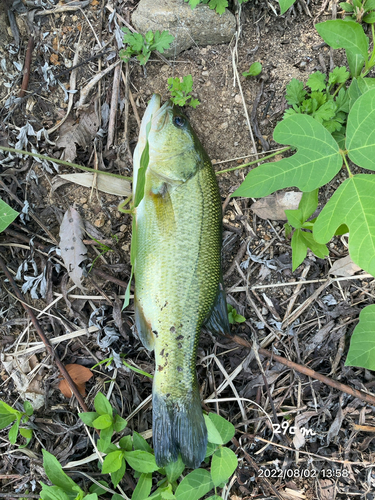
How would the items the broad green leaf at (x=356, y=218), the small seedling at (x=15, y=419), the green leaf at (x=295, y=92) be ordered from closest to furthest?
1. the broad green leaf at (x=356, y=218)
2. the small seedling at (x=15, y=419)
3. the green leaf at (x=295, y=92)

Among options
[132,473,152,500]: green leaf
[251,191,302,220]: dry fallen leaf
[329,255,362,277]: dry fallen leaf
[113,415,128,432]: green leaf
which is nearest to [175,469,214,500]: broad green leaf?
[132,473,152,500]: green leaf

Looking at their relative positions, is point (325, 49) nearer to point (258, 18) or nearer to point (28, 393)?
point (258, 18)

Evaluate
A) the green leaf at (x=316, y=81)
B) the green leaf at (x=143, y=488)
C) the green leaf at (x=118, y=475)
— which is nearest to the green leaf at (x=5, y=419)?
the green leaf at (x=118, y=475)

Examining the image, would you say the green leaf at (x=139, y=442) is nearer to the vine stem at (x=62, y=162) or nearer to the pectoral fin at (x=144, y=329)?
the pectoral fin at (x=144, y=329)

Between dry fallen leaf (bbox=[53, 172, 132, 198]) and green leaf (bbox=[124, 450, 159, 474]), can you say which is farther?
dry fallen leaf (bbox=[53, 172, 132, 198])

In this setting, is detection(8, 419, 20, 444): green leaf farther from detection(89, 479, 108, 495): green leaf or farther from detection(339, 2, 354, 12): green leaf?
detection(339, 2, 354, 12): green leaf

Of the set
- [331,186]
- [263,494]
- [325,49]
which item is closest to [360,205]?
[331,186]
